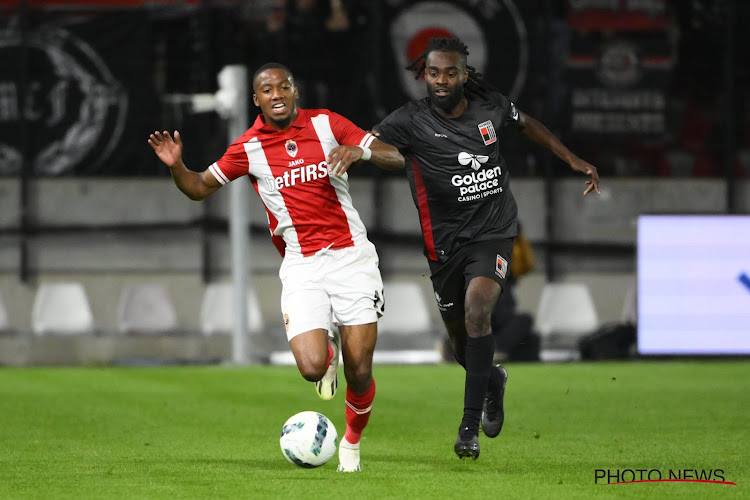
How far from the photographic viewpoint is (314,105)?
18.2 m

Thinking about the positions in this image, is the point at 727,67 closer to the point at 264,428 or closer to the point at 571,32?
the point at 571,32

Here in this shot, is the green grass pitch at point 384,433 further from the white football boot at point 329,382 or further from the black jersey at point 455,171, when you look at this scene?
the black jersey at point 455,171

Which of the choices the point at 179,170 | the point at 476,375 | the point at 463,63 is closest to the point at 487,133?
the point at 463,63

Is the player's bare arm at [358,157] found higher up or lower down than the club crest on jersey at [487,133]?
lower down

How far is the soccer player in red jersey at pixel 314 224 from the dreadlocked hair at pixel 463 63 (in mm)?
729

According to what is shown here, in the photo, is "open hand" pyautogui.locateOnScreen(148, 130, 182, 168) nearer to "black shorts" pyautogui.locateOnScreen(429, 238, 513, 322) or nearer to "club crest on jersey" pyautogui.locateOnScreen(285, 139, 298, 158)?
"club crest on jersey" pyautogui.locateOnScreen(285, 139, 298, 158)

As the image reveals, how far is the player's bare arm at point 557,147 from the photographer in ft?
26.6

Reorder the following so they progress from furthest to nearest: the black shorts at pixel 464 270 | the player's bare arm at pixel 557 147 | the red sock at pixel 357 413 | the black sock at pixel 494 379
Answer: the black sock at pixel 494 379, the player's bare arm at pixel 557 147, the black shorts at pixel 464 270, the red sock at pixel 357 413

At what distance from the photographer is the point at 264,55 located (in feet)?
60.3

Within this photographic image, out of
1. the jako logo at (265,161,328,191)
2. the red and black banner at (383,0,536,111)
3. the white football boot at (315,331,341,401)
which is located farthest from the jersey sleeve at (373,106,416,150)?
the red and black banner at (383,0,536,111)

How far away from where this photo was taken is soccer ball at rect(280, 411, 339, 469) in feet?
23.8

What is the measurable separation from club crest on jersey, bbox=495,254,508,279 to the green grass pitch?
103 cm

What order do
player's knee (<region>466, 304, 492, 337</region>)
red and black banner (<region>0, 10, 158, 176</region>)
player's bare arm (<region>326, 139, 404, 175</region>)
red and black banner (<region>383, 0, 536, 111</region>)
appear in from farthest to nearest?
red and black banner (<region>383, 0, 536, 111</region>) < red and black banner (<region>0, 10, 158, 176</region>) < player's knee (<region>466, 304, 492, 337</region>) < player's bare arm (<region>326, 139, 404, 175</region>)

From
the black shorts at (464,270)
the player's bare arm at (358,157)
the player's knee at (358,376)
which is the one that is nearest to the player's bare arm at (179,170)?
the player's bare arm at (358,157)
